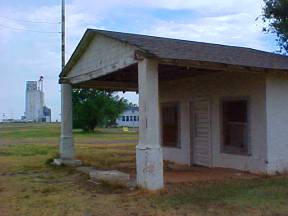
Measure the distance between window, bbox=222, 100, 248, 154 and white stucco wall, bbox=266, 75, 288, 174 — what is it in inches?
32.1

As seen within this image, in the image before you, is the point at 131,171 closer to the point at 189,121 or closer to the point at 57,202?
the point at 189,121

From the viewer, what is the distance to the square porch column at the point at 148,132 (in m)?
10.7

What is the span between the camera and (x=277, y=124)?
13453 millimetres

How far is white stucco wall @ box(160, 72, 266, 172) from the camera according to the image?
13.4 meters

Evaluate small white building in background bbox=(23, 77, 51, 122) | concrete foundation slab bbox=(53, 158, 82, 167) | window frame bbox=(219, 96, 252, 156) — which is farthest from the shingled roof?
small white building in background bbox=(23, 77, 51, 122)

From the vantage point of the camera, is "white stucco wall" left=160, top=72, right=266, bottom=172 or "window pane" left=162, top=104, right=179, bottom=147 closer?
"white stucco wall" left=160, top=72, right=266, bottom=172

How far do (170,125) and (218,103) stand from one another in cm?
324

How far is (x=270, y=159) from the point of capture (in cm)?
1317

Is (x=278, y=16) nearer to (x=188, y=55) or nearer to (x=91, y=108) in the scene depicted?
(x=188, y=55)

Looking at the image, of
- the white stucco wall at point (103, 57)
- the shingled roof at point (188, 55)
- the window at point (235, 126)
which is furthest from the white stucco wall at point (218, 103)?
the white stucco wall at point (103, 57)

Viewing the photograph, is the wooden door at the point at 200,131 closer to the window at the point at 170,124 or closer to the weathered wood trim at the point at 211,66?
the window at the point at 170,124

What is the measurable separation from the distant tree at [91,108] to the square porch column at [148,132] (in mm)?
43898

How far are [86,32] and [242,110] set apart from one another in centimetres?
556

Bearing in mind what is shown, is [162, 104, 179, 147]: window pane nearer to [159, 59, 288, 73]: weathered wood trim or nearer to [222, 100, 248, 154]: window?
[222, 100, 248, 154]: window
